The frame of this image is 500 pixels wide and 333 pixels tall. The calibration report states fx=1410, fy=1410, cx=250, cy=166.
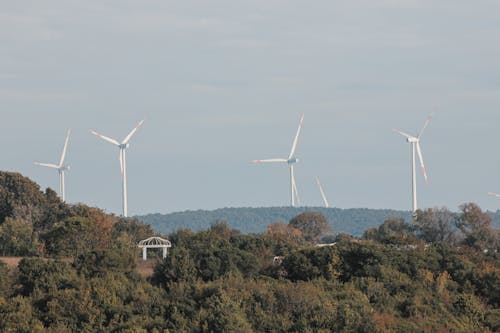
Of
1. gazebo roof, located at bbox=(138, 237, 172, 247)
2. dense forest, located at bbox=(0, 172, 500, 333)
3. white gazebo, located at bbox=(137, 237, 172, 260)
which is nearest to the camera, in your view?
dense forest, located at bbox=(0, 172, 500, 333)

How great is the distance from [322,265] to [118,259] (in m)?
14.9

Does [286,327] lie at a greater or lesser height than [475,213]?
lesser

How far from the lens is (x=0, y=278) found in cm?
9694

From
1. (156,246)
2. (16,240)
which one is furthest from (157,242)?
(16,240)

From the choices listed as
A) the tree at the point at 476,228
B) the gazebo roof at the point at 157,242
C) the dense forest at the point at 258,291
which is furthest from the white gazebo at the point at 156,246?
the tree at the point at 476,228

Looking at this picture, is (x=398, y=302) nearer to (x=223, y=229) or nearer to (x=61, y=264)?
(x=61, y=264)

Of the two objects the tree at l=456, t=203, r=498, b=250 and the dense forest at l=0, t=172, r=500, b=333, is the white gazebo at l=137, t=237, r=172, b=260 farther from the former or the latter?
the tree at l=456, t=203, r=498, b=250

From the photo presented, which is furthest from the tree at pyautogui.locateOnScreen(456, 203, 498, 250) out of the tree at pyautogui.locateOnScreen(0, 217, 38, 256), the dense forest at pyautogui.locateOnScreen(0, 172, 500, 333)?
the tree at pyautogui.locateOnScreen(0, 217, 38, 256)

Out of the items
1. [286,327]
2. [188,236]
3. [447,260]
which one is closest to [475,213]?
[188,236]

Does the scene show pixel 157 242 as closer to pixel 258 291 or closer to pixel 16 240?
pixel 16 240

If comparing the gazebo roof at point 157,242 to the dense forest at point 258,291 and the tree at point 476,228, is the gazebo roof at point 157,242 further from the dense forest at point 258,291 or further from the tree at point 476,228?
the tree at point 476,228

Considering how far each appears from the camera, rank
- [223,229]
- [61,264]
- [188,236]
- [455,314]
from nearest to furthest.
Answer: [455,314] → [61,264] → [188,236] → [223,229]

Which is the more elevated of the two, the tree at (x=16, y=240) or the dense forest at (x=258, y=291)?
the tree at (x=16, y=240)

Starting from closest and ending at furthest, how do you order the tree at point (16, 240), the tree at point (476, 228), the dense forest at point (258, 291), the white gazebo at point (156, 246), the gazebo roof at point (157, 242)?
the dense forest at point (258, 291) < the white gazebo at point (156, 246) < the gazebo roof at point (157, 242) < the tree at point (16, 240) < the tree at point (476, 228)
